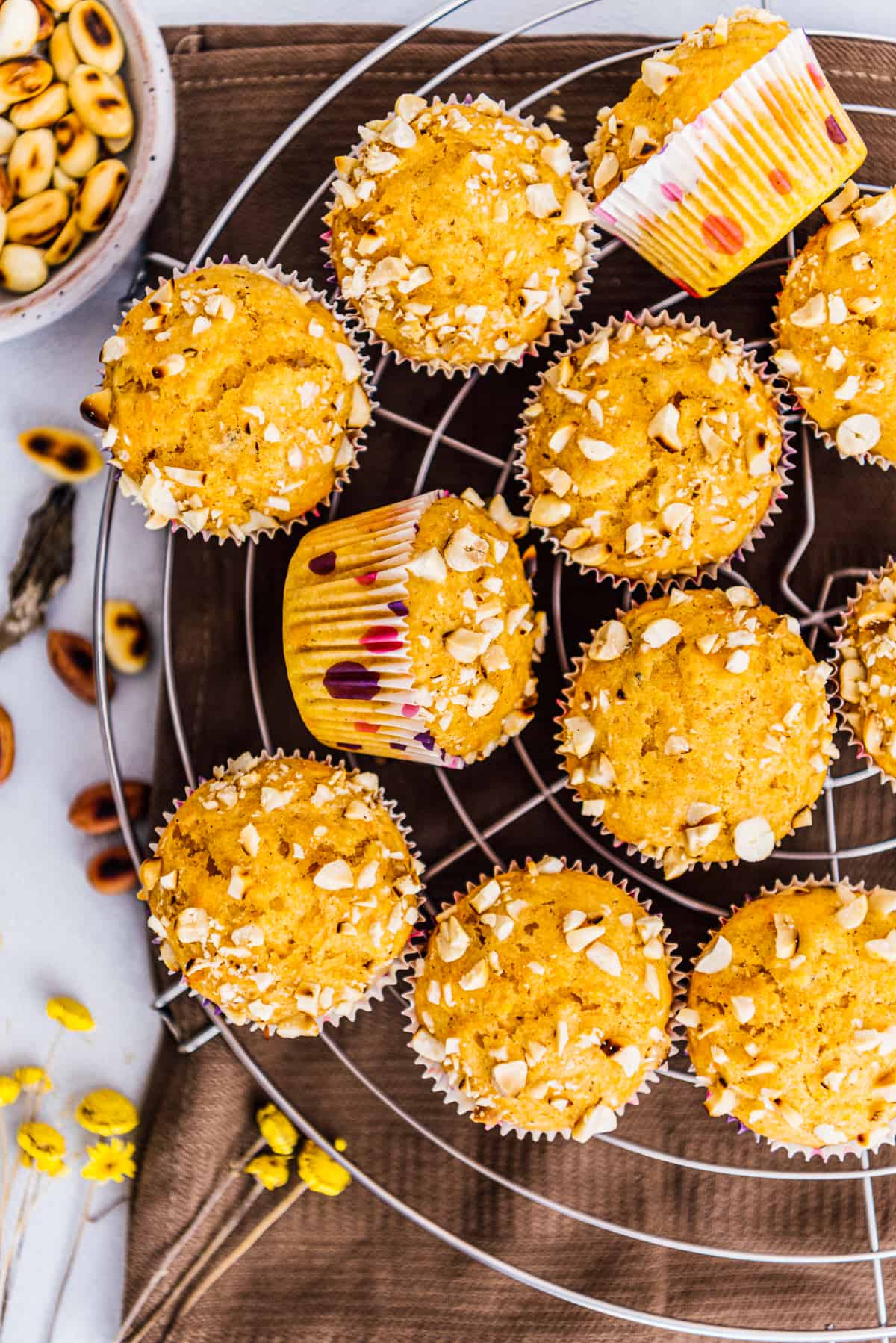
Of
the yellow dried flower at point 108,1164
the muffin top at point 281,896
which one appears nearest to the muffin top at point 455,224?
the muffin top at point 281,896

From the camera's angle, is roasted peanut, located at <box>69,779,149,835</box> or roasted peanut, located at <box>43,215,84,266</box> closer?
roasted peanut, located at <box>43,215,84,266</box>

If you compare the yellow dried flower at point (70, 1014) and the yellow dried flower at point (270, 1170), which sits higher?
the yellow dried flower at point (70, 1014)

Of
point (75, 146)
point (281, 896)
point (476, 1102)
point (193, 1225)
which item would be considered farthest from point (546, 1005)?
point (75, 146)

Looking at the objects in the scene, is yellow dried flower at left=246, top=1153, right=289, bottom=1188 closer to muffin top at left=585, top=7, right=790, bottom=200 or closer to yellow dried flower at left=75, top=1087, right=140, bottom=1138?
yellow dried flower at left=75, top=1087, right=140, bottom=1138

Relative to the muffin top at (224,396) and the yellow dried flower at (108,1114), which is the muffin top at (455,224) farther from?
the yellow dried flower at (108,1114)

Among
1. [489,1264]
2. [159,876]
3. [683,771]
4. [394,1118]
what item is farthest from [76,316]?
[489,1264]

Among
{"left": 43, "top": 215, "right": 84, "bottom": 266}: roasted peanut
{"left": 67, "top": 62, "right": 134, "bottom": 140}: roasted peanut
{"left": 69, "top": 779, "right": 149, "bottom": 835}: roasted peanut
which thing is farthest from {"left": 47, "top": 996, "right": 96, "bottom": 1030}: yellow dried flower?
{"left": 67, "top": 62, "right": 134, "bottom": 140}: roasted peanut
